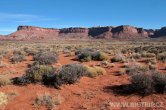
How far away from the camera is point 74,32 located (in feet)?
561

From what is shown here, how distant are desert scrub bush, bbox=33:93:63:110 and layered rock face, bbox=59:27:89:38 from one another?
15124 cm

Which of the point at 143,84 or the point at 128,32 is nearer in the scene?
the point at 143,84

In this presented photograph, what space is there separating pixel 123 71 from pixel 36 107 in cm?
668

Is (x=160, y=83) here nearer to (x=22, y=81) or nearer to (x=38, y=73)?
(x=38, y=73)

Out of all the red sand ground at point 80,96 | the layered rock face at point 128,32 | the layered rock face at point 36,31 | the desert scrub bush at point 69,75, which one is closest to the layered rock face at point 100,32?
the layered rock face at point 128,32

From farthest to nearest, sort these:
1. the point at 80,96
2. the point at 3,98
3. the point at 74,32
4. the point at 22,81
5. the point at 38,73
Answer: the point at 74,32, the point at 38,73, the point at 22,81, the point at 80,96, the point at 3,98

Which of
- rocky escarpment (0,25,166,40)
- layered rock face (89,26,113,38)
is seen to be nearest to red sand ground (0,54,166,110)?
rocky escarpment (0,25,166,40)

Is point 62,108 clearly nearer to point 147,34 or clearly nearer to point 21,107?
point 21,107

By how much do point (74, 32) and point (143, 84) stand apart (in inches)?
6359

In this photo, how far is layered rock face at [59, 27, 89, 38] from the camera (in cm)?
16410

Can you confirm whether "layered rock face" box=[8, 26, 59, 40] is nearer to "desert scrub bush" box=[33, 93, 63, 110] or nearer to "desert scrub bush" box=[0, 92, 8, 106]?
"desert scrub bush" box=[0, 92, 8, 106]

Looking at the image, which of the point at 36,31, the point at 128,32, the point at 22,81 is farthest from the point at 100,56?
the point at 36,31

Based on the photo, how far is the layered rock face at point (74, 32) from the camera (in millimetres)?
164100

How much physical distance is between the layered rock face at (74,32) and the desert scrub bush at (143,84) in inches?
5923
